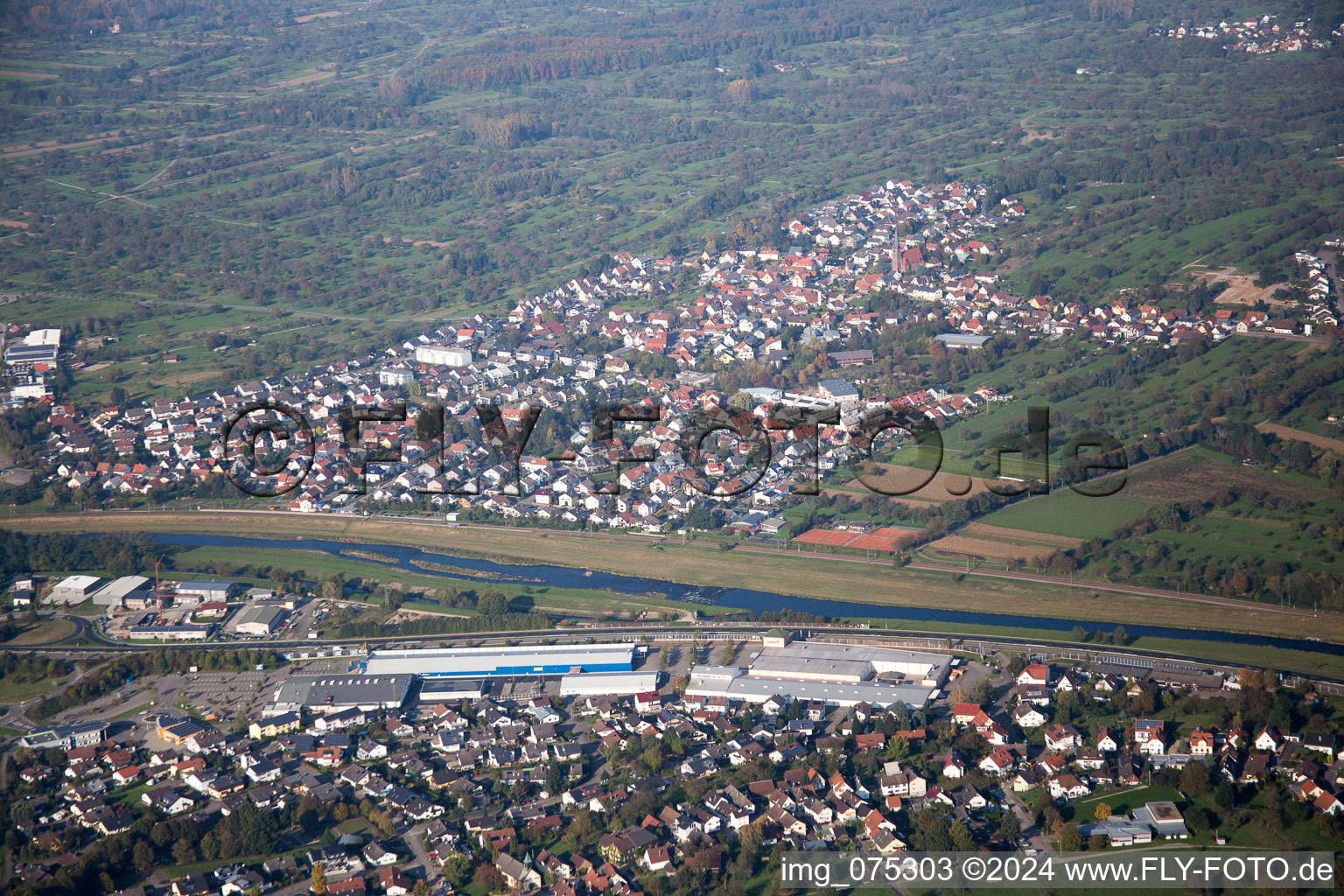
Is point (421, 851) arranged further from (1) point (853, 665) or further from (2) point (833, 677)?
(1) point (853, 665)

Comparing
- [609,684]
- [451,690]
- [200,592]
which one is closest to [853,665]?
[609,684]

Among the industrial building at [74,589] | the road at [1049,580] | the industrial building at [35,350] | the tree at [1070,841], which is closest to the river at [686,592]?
the road at [1049,580]

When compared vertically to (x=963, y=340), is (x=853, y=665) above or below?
below

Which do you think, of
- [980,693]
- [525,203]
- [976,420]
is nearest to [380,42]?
[525,203]

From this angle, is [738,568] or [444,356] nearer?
[738,568]

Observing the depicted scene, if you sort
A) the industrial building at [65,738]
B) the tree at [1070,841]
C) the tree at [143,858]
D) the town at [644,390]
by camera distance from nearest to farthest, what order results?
the tree at [1070,841], the tree at [143,858], the industrial building at [65,738], the town at [644,390]

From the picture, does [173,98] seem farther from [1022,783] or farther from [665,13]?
[1022,783]

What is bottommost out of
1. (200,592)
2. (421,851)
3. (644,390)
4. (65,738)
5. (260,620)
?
(421,851)

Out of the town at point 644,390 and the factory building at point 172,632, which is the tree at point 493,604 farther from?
the factory building at point 172,632
